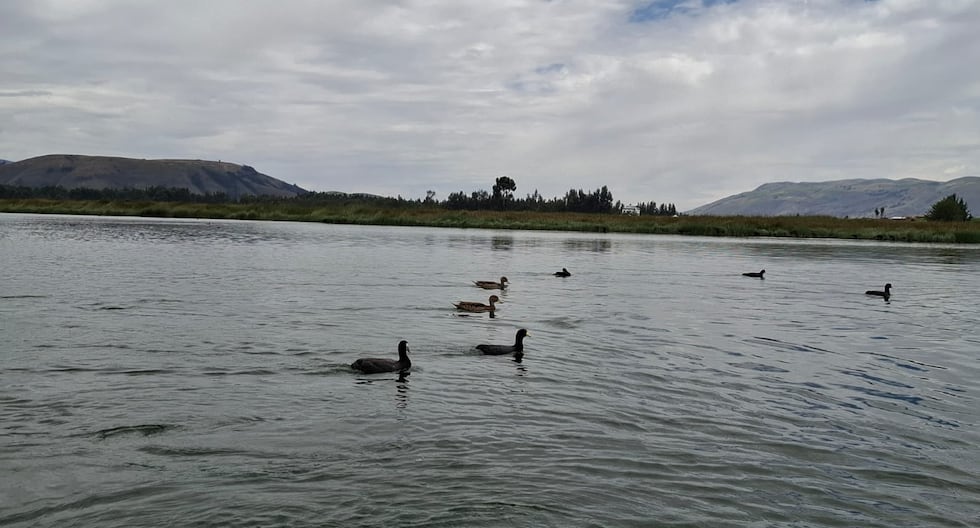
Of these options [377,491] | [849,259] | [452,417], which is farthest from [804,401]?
[849,259]

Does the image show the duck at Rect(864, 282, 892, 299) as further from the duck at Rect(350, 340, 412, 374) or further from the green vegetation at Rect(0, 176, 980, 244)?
the green vegetation at Rect(0, 176, 980, 244)

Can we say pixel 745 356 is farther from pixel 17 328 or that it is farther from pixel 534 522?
pixel 17 328

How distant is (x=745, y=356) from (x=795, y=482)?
7.89m

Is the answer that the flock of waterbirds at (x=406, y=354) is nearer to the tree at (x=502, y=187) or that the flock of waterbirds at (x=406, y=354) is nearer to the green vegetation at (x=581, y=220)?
the green vegetation at (x=581, y=220)

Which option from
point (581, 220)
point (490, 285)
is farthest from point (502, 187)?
point (490, 285)

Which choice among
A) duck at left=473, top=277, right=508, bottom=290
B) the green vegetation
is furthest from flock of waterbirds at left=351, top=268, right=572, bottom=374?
the green vegetation

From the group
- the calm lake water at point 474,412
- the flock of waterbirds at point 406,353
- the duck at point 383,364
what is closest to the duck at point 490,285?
the calm lake water at point 474,412

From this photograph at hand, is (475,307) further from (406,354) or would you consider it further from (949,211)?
(949,211)

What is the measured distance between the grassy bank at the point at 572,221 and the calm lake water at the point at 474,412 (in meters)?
62.4

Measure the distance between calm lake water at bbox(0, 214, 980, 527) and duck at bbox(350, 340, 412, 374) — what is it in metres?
0.24

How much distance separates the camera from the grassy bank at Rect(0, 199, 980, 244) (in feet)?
276

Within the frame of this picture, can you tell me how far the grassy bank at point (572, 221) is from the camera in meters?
84.1

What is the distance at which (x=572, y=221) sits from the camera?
317 ft

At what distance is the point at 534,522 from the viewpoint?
7531 millimetres
